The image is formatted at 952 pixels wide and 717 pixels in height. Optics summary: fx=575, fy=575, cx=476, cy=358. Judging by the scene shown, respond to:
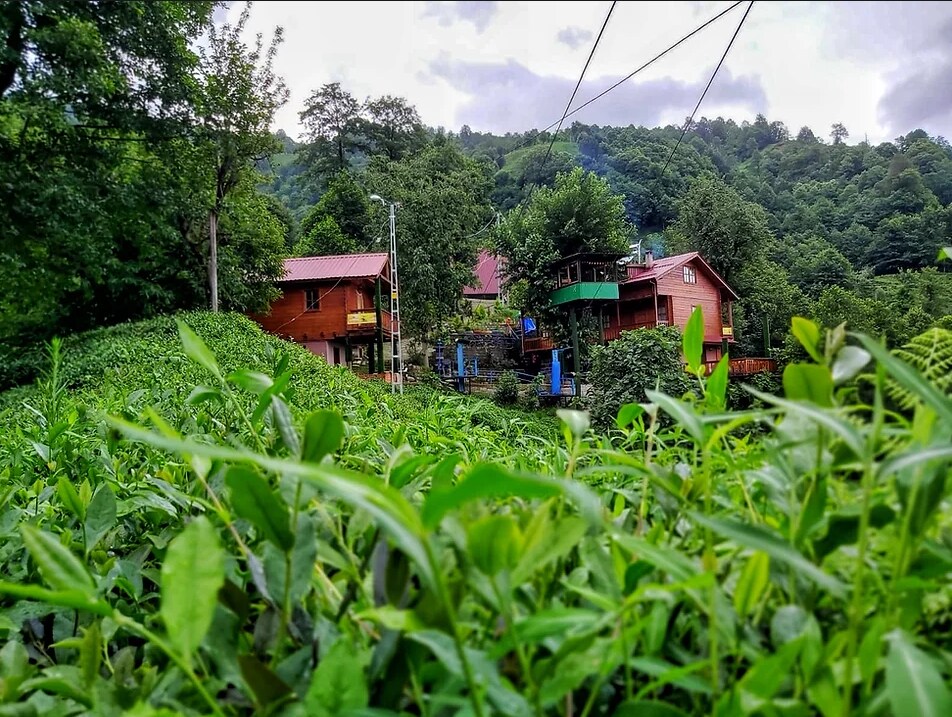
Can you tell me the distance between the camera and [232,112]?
3.54 metres

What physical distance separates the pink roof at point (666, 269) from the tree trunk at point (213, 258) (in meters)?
2.58

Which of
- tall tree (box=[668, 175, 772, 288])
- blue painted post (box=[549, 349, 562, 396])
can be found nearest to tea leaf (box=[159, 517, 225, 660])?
tall tree (box=[668, 175, 772, 288])

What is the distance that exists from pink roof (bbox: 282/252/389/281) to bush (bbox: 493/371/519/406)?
53.6 inches

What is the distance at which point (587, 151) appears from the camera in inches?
126

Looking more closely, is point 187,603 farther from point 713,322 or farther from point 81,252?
point 81,252

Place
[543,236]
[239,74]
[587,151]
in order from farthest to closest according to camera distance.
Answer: [543,236]
[239,74]
[587,151]

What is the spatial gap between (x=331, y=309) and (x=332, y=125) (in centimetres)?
279

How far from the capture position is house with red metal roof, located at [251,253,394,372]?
445 centimetres

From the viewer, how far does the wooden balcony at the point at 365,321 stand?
4.38 metres

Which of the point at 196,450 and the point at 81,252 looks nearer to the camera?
the point at 196,450

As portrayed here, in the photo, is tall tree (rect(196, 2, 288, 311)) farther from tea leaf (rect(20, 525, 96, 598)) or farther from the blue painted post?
tea leaf (rect(20, 525, 96, 598))

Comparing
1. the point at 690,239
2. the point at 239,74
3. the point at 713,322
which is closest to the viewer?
the point at 713,322

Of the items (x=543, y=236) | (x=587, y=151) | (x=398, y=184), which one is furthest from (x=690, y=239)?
(x=398, y=184)

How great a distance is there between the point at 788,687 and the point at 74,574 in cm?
11
